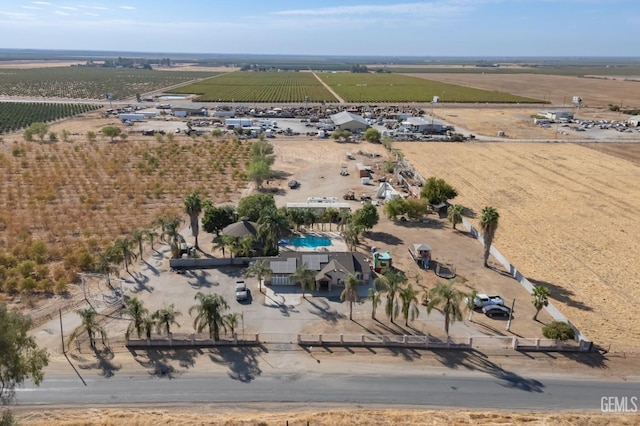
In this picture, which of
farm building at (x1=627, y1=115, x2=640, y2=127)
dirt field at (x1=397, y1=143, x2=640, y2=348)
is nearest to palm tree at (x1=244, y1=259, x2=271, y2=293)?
dirt field at (x1=397, y1=143, x2=640, y2=348)

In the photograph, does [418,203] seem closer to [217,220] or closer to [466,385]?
[217,220]

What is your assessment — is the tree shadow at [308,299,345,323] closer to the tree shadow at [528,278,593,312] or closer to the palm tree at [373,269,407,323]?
the palm tree at [373,269,407,323]

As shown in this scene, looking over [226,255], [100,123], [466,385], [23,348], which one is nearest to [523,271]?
[466,385]

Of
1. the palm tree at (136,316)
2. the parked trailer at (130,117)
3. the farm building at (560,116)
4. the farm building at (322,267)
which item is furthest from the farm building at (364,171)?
the farm building at (560,116)

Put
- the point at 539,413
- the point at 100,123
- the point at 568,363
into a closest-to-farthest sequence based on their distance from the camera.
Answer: the point at 539,413 → the point at 568,363 → the point at 100,123

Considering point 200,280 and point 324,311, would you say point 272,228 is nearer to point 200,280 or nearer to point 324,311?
point 200,280
